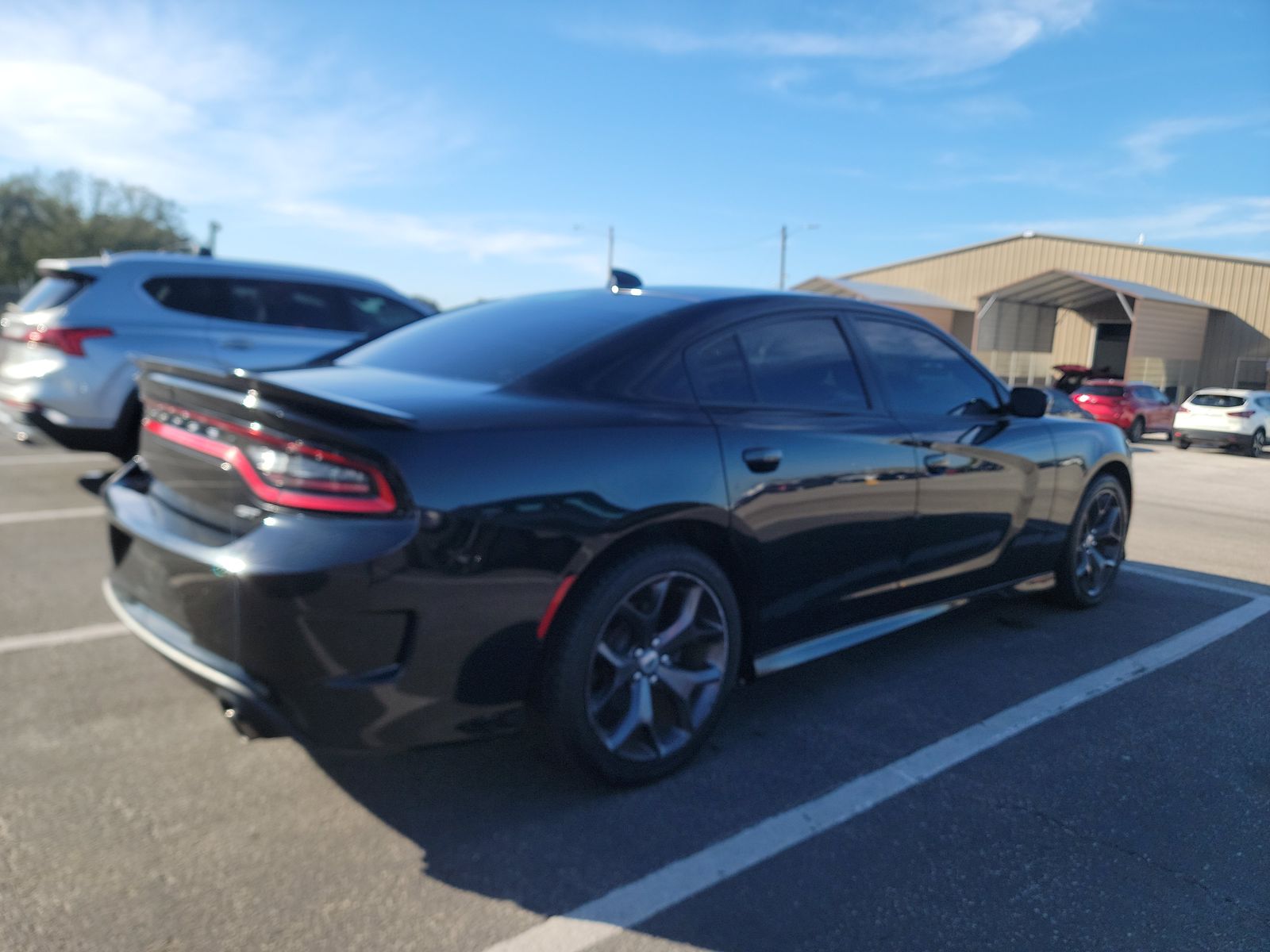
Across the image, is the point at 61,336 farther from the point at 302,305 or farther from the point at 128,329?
the point at 302,305

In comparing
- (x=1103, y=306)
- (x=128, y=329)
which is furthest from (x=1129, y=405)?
(x=128, y=329)

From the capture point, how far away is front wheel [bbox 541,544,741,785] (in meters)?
2.52

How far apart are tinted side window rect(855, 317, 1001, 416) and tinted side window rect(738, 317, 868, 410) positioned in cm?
20

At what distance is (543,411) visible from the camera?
2.56 metres

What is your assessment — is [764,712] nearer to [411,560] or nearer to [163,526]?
[411,560]

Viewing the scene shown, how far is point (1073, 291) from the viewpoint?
32625mm

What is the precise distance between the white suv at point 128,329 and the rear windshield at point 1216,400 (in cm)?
1795

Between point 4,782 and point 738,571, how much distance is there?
7.24 ft

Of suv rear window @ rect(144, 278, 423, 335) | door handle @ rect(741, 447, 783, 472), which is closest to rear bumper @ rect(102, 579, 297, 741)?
door handle @ rect(741, 447, 783, 472)

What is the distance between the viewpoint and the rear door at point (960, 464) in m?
3.66

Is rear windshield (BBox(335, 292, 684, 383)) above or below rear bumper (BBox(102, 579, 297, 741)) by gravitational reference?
above

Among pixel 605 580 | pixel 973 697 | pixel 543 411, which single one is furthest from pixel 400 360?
pixel 973 697

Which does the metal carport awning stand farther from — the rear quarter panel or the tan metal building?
the rear quarter panel

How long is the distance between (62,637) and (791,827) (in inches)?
120
